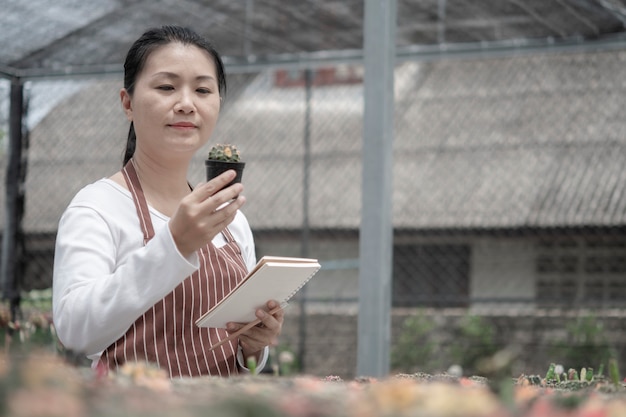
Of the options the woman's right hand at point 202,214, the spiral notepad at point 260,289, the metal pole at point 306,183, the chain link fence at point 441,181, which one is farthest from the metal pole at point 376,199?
the chain link fence at point 441,181

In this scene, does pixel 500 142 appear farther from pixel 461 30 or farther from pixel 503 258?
pixel 461 30

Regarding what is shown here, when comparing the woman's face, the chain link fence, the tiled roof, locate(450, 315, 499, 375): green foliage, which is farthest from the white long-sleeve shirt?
locate(450, 315, 499, 375): green foliage

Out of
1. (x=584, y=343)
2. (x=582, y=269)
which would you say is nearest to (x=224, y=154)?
(x=584, y=343)

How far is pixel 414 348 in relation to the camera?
9086 mm

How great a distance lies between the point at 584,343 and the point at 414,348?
1.48 metres

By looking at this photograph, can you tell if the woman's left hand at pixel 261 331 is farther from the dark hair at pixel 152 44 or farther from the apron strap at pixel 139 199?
the dark hair at pixel 152 44

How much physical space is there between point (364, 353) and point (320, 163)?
6.29 metres

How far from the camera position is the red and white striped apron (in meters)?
1.99

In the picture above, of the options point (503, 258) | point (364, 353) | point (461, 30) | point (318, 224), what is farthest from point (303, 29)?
point (503, 258)

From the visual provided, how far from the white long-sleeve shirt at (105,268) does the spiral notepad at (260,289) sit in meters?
0.15

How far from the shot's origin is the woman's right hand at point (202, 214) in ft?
5.66

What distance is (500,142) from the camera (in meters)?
9.51

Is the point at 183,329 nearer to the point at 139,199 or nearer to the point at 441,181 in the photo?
the point at 139,199

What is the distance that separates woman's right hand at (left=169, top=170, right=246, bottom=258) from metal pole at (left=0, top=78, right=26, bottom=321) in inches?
183
